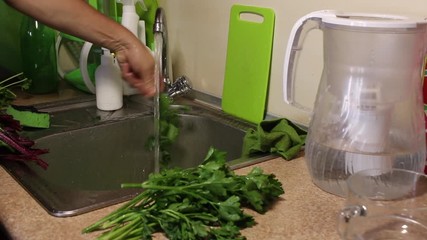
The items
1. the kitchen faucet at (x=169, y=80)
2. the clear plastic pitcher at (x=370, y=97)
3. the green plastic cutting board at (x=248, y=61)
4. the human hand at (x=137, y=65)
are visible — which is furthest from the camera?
the kitchen faucet at (x=169, y=80)

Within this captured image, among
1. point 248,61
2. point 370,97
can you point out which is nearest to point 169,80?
point 248,61

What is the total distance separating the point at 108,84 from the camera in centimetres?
131

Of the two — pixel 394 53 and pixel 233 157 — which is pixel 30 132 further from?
pixel 394 53

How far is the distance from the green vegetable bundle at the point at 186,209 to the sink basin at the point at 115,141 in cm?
26

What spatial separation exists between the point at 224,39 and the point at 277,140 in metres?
0.45

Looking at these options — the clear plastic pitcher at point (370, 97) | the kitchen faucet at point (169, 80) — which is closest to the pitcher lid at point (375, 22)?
the clear plastic pitcher at point (370, 97)

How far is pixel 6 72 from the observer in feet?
4.86

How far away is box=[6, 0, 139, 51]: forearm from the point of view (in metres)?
0.94

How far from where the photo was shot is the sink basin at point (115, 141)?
110 centimetres

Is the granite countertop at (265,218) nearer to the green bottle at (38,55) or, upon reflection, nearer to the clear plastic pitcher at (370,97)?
the clear plastic pitcher at (370,97)

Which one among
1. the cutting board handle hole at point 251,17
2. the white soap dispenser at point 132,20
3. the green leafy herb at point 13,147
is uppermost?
the cutting board handle hole at point 251,17

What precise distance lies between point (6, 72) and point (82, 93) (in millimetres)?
239

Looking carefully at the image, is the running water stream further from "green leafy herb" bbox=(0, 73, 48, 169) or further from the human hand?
"green leafy herb" bbox=(0, 73, 48, 169)

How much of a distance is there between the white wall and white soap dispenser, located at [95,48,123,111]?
23 cm
